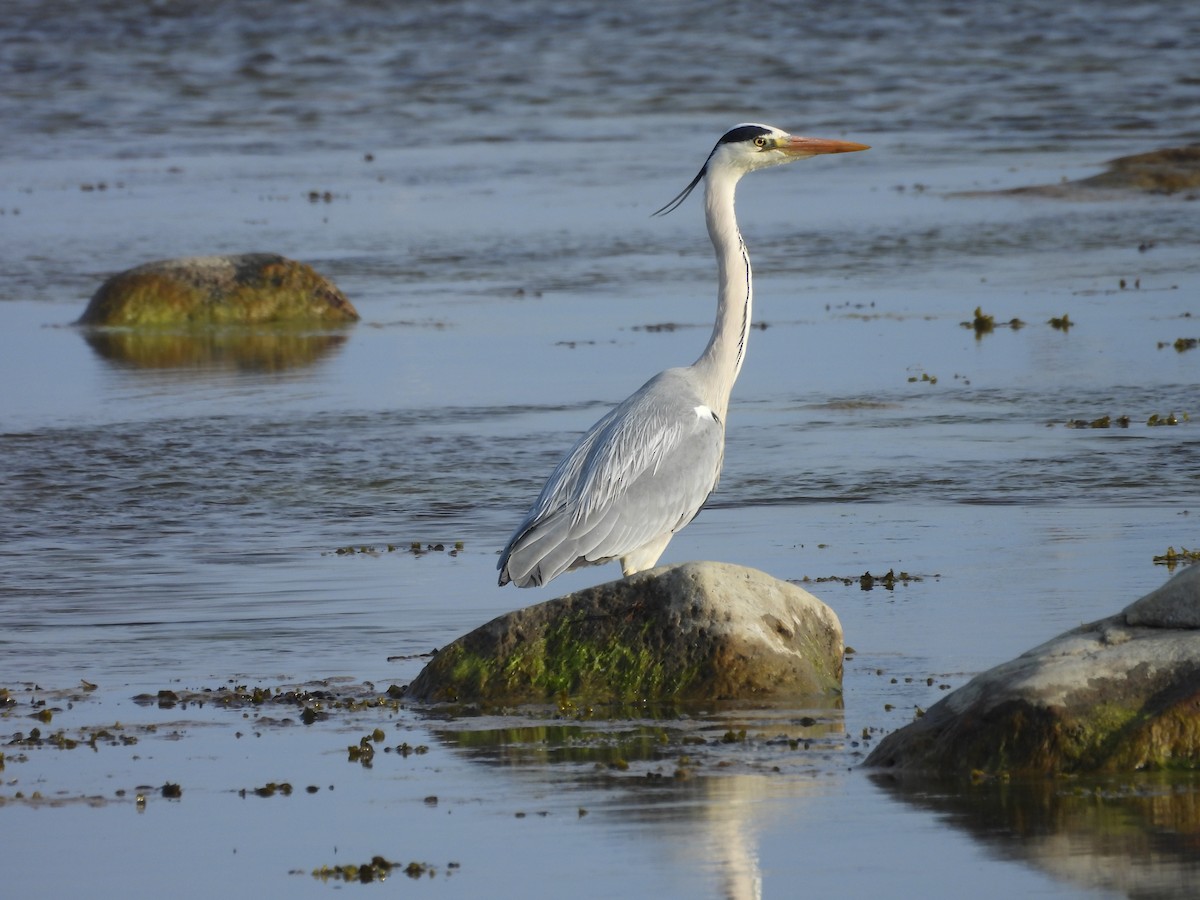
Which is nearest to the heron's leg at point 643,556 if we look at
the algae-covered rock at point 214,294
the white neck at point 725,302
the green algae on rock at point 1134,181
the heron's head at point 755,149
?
the white neck at point 725,302

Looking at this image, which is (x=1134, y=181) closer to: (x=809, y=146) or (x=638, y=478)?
(x=809, y=146)

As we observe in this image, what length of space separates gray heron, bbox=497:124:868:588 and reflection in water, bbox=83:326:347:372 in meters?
8.46

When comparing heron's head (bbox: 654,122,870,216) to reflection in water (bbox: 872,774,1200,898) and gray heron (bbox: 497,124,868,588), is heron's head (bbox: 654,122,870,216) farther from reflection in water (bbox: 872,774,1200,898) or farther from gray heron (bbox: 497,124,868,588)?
reflection in water (bbox: 872,774,1200,898)

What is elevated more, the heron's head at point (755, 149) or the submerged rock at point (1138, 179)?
the submerged rock at point (1138, 179)

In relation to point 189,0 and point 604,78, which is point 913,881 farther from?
point 189,0

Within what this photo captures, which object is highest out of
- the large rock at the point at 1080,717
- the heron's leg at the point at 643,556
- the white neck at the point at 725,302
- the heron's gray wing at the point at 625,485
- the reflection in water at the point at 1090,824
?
the white neck at the point at 725,302

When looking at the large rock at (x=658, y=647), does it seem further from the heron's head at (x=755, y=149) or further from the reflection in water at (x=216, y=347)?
the reflection in water at (x=216, y=347)

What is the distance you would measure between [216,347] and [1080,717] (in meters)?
13.4

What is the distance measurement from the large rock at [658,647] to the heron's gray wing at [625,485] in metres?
0.45

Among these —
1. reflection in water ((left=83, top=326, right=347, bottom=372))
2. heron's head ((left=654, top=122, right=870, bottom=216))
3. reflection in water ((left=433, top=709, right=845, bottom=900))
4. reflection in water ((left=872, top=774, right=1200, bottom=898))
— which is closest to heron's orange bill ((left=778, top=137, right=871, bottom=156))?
heron's head ((left=654, top=122, right=870, bottom=216))

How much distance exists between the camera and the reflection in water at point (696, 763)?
643cm

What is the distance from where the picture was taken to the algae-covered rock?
1988 centimetres

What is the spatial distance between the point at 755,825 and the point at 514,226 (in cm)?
1774

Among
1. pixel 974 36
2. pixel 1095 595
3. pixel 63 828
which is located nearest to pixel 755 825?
pixel 63 828
